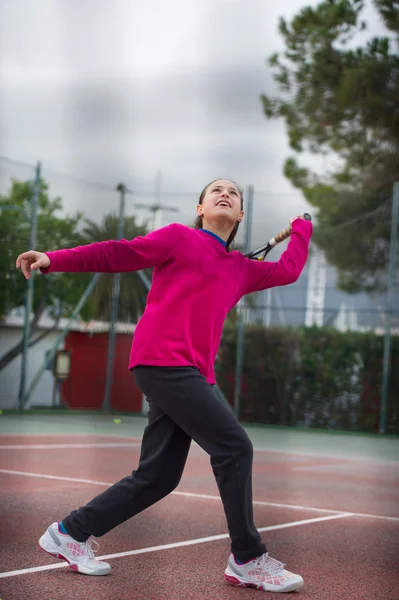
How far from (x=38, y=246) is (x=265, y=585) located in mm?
10032

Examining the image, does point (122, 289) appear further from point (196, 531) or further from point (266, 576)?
point (266, 576)

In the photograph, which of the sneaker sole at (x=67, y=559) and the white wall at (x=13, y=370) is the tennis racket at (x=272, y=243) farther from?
the white wall at (x=13, y=370)

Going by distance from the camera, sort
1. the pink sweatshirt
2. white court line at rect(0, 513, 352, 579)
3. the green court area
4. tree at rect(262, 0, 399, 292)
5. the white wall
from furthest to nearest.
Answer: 1. tree at rect(262, 0, 399, 292)
2. the white wall
3. the green court area
4. white court line at rect(0, 513, 352, 579)
5. the pink sweatshirt

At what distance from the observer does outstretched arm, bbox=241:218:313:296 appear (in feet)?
12.6

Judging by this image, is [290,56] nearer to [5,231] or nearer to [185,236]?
[5,231]

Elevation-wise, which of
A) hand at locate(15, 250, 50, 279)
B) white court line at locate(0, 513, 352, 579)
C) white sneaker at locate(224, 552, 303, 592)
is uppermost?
hand at locate(15, 250, 50, 279)

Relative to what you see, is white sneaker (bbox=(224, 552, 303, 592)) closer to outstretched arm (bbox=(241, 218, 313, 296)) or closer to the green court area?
outstretched arm (bbox=(241, 218, 313, 296))

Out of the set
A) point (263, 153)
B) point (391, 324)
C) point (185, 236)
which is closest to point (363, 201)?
point (391, 324)

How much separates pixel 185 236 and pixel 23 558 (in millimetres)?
1472

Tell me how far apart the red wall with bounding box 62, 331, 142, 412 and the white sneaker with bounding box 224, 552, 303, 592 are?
1100 cm

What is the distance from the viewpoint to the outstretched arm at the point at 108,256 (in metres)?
3.30

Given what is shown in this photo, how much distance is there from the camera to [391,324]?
13.4 meters

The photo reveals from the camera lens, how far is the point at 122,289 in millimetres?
14594

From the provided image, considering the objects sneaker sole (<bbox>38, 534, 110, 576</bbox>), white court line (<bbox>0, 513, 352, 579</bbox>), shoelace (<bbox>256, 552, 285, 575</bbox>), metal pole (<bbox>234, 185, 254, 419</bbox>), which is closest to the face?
shoelace (<bbox>256, 552, 285, 575</bbox>)
